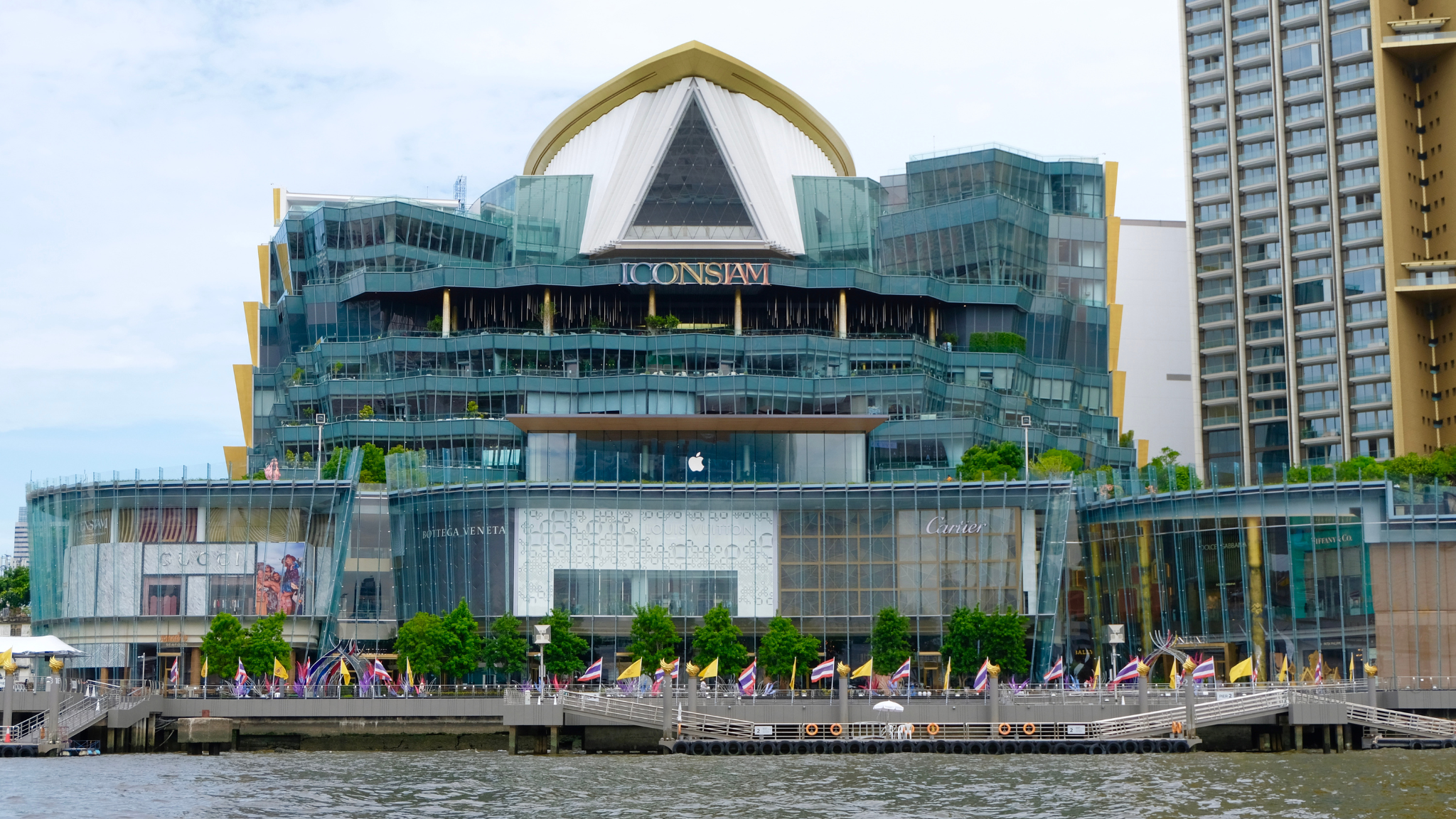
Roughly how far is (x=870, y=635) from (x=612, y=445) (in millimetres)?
30263

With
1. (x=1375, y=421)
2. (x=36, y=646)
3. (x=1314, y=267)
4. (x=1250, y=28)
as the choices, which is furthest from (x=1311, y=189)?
(x=36, y=646)

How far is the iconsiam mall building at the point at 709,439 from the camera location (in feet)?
352

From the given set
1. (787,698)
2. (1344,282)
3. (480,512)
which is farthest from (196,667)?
(1344,282)

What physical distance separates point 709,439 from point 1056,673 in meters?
40.7

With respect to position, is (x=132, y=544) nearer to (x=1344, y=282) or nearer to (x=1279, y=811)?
(x=1279, y=811)

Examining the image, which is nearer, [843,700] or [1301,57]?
[843,700]

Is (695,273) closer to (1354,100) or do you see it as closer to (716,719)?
(716,719)

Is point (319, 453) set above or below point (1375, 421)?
below

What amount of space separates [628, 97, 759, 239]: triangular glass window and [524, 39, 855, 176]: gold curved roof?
3.36m

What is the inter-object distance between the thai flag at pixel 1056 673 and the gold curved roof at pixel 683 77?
64.8 meters

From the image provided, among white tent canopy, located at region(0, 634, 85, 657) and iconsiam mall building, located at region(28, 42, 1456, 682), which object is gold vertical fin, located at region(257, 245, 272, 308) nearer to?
iconsiam mall building, located at region(28, 42, 1456, 682)

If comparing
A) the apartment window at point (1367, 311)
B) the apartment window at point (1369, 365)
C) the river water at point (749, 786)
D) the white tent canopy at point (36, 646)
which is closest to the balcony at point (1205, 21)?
the apartment window at point (1367, 311)

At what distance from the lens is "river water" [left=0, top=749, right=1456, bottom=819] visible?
61.2 meters

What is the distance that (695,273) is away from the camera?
149m
